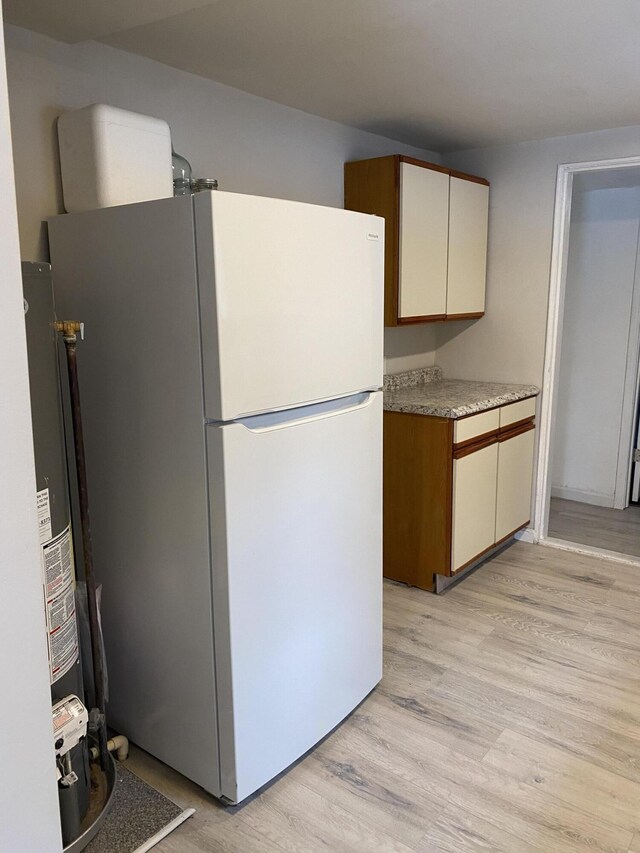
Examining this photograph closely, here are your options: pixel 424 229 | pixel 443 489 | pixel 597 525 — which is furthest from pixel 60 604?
pixel 597 525

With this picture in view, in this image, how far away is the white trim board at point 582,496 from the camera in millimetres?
4285

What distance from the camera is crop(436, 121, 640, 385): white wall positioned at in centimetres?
328

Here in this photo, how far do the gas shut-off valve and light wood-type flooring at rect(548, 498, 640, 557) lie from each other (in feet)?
9.44

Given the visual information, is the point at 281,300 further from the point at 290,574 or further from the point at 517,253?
the point at 517,253

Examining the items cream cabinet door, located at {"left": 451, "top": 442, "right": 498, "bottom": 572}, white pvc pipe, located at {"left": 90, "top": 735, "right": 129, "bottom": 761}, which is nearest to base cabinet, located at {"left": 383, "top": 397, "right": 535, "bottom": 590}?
cream cabinet door, located at {"left": 451, "top": 442, "right": 498, "bottom": 572}

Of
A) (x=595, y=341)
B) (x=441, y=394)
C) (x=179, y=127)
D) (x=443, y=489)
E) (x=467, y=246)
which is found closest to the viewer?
(x=179, y=127)

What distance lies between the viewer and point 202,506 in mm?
1615

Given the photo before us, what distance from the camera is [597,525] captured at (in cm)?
392

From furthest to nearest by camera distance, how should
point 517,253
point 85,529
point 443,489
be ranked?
point 517,253
point 443,489
point 85,529

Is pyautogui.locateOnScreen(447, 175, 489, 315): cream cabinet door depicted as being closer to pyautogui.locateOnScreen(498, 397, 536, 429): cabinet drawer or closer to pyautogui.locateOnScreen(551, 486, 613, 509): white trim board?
pyautogui.locateOnScreen(498, 397, 536, 429): cabinet drawer

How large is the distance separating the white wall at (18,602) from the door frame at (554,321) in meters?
3.01

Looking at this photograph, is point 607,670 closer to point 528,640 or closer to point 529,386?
point 528,640

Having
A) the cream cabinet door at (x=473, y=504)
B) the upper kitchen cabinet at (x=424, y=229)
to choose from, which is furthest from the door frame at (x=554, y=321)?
the cream cabinet door at (x=473, y=504)

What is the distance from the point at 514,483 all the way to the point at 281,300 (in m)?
2.16
